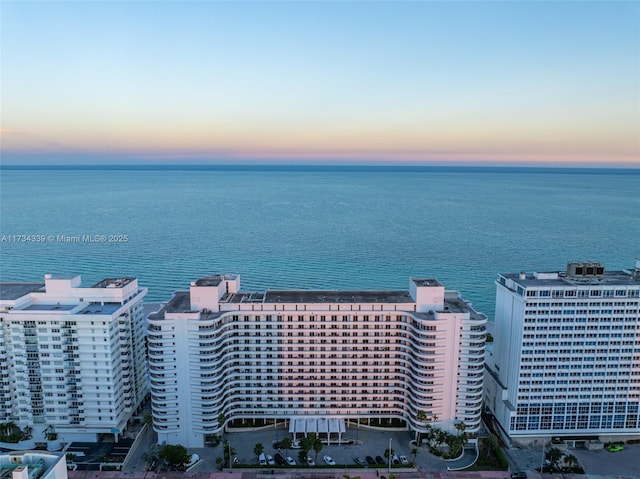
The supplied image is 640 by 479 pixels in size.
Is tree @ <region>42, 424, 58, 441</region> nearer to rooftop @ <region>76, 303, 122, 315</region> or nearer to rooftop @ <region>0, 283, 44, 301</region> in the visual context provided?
rooftop @ <region>76, 303, 122, 315</region>

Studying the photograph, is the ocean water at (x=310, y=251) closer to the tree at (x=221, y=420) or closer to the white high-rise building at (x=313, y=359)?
the white high-rise building at (x=313, y=359)

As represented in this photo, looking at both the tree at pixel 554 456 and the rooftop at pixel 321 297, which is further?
the rooftop at pixel 321 297

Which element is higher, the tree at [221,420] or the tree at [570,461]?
the tree at [221,420]

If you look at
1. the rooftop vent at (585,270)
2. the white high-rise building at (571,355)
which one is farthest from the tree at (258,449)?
the rooftop vent at (585,270)

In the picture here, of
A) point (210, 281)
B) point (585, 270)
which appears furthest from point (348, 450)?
point (585, 270)

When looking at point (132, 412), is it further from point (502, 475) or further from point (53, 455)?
point (502, 475)

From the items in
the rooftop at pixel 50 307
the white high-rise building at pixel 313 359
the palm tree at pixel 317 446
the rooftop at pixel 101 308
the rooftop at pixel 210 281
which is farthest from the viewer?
the rooftop at pixel 210 281

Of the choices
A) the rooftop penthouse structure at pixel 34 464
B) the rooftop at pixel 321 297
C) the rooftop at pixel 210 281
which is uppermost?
the rooftop at pixel 210 281

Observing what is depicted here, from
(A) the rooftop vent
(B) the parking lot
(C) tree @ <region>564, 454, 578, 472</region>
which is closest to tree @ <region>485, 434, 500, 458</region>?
(B) the parking lot
